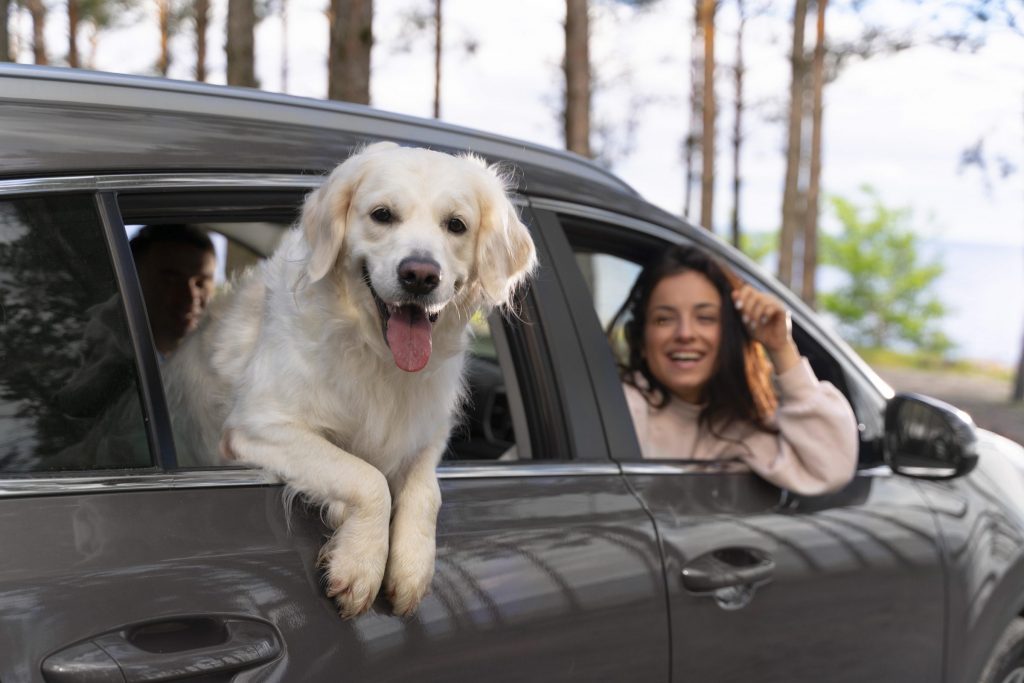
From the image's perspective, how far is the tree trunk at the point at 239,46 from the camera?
1030 cm

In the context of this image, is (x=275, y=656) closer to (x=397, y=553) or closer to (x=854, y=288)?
(x=397, y=553)

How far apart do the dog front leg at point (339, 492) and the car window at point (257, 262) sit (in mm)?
154

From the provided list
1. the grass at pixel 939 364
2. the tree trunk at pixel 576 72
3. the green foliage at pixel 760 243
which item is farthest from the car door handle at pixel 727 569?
the green foliage at pixel 760 243

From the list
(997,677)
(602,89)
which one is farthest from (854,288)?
(997,677)

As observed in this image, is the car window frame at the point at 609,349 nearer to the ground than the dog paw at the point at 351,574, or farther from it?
farther from it

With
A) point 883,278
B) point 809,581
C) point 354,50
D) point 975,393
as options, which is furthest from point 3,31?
point 883,278

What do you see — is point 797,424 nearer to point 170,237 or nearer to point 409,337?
point 409,337

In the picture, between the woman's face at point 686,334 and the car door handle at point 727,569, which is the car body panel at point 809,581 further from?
the woman's face at point 686,334

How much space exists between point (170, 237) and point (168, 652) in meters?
1.60

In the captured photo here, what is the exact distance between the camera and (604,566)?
229 cm

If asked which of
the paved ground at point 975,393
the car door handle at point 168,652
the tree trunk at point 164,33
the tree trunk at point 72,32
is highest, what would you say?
the tree trunk at point 164,33

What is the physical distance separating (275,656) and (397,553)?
338 millimetres

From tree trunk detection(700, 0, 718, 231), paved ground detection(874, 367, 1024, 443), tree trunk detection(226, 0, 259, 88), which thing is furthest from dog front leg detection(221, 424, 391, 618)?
tree trunk detection(700, 0, 718, 231)

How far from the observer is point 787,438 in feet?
9.89
